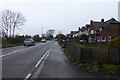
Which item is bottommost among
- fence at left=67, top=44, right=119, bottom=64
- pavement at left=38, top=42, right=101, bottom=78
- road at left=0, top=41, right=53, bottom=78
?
pavement at left=38, top=42, right=101, bottom=78

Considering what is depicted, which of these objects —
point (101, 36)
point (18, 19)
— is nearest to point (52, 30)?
point (18, 19)

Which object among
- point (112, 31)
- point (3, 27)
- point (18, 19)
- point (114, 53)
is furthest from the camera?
point (18, 19)

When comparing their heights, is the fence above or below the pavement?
above

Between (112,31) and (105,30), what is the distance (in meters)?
1.94

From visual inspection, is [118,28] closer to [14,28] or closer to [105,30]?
[105,30]

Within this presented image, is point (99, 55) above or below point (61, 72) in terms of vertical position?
above

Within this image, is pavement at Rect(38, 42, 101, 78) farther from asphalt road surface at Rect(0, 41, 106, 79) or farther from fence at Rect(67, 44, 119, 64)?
fence at Rect(67, 44, 119, 64)

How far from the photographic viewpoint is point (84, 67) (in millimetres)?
13039

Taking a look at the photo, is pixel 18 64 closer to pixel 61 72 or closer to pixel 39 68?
pixel 39 68

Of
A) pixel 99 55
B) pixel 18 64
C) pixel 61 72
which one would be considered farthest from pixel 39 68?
pixel 99 55

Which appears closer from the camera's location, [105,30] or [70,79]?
[70,79]

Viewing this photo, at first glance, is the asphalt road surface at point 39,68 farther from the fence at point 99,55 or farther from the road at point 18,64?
the fence at point 99,55

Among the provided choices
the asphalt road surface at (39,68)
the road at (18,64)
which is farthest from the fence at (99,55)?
the road at (18,64)

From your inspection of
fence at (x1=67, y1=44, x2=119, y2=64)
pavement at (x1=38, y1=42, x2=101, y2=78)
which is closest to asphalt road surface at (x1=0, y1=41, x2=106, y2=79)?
pavement at (x1=38, y1=42, x2=101, y2=78)
